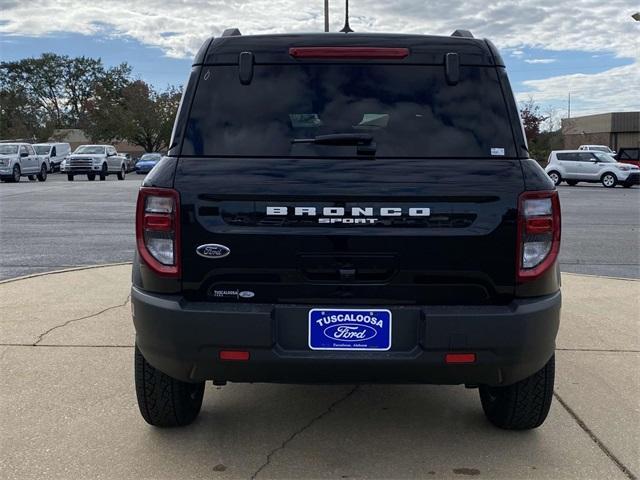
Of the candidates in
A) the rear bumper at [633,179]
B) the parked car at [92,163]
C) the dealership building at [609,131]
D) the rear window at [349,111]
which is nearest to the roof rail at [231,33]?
the rear window at [349,111]

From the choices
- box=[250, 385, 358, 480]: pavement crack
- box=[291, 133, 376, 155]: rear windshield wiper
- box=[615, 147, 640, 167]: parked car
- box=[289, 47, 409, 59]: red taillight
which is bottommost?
box=[250, 385, 358, 480]: pavement crack

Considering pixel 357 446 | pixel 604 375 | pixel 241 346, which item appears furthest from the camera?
pixel 604 375

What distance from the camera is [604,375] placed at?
4.61 meters

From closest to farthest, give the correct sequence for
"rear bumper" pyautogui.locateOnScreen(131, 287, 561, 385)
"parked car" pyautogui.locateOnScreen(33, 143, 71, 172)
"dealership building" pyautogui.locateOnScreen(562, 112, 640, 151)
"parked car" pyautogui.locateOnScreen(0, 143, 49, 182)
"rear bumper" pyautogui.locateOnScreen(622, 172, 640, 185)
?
"rear bumper" pyautogui.locateOnScreen(131, 287, 561, 385) → "rear bumper" pyautogui.locateOnScreen(622, 172, 640, 185) → "parked car" pyautogui.locateOnScreen(0, 143, 49, 182) → "parked car" pyautogui.locateOnScreen(33, 143, 71, 172) → "dealership building" pyautogui.locateOnScreen(562, 112, 640, 151)

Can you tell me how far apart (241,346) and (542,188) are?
57.7 inches

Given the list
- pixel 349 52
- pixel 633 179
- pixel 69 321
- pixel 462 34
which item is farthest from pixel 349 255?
pixel 633 179

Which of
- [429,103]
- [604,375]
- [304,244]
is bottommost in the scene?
[604,375]

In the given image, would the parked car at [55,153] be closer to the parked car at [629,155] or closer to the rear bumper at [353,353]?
the parked car at [629,155]

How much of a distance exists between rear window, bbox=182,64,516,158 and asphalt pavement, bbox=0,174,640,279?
5.81 metres

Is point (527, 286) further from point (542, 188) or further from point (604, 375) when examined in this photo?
point (604, 375)

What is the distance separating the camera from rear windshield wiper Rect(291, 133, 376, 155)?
3014 mm

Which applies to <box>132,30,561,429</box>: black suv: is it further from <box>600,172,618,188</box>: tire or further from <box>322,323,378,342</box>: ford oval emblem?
<box>600,172,618,188</box>: tire

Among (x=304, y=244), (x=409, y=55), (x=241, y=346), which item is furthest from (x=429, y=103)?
(x=241, y=346)

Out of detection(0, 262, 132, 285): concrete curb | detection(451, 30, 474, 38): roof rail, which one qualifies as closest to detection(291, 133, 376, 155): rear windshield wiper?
detection(451, 30, 474, 38): roof rail
